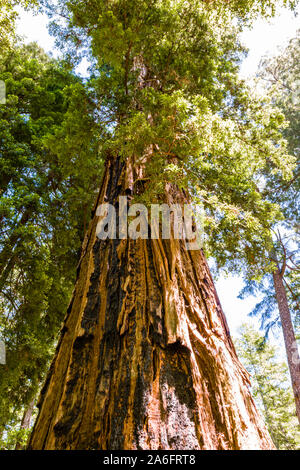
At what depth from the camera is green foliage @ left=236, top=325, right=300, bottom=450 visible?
12453 millimetres

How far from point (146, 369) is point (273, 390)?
1620 cm

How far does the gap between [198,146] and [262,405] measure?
54.9 feet

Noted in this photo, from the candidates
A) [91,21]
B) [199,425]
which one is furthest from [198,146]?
[91,21]

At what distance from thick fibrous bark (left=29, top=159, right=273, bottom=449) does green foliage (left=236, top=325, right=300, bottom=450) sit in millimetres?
10619

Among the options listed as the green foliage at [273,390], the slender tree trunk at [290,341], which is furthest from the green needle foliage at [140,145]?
the green foliage at [273,390]

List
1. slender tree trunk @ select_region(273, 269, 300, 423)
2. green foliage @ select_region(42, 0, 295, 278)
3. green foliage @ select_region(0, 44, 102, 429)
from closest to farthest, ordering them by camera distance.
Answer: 1. green foliage @ select_region(42, 0, 295, 278)
2. green foliage @ select_region(0, 44, 102, 429)
3. slender tree trunk @ select_region(273, 269, 300, 423)

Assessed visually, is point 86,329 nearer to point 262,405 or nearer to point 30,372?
point 30,372

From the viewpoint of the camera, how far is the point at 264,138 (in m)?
4.23

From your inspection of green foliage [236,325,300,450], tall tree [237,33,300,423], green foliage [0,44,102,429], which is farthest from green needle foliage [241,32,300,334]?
green foliage [0,44,102,429]

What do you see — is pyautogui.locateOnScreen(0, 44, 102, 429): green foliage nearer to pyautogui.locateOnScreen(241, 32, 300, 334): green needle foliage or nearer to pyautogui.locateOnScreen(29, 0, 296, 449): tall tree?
pyautogui.locateOnScreen(29, 0, 296, 449): tall tree

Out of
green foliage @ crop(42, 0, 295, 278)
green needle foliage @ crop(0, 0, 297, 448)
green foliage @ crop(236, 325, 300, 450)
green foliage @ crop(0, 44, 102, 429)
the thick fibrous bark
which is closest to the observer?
A: the thick fibrous bark

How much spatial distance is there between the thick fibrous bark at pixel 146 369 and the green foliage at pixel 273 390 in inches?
418
